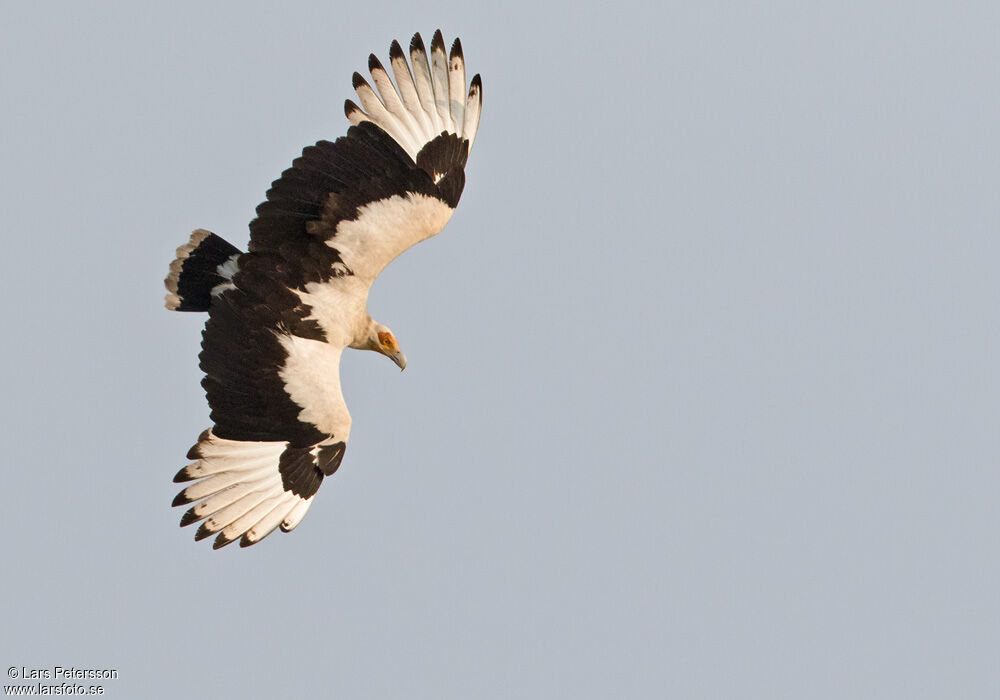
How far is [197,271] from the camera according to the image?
12094 mm

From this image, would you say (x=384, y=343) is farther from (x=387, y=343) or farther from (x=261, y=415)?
(x=261, y=415)

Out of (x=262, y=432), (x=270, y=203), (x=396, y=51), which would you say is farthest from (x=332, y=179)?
(x=262, y=432)

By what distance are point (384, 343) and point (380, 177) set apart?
1.89 metres

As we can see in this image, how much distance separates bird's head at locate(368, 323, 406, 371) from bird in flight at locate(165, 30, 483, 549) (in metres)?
0.76

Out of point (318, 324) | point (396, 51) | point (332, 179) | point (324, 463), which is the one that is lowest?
point (324, 463)

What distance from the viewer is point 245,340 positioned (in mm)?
11062

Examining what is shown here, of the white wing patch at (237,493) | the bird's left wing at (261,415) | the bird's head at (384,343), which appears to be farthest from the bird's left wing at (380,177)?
the white wing patch at (237,493)

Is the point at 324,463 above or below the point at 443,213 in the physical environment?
below

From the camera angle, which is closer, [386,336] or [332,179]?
[332,179]

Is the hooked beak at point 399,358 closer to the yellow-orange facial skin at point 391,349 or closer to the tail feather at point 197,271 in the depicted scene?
the yellow-orange facial skin at point 391,349

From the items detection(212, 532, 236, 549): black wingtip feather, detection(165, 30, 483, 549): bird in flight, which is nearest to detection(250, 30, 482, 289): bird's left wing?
detection(165, 30, 483, 549): bird in flight

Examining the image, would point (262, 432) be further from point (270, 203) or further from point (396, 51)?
point (396, 51)

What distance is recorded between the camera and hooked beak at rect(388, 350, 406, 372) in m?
12.7

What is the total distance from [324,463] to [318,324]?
1.16m
